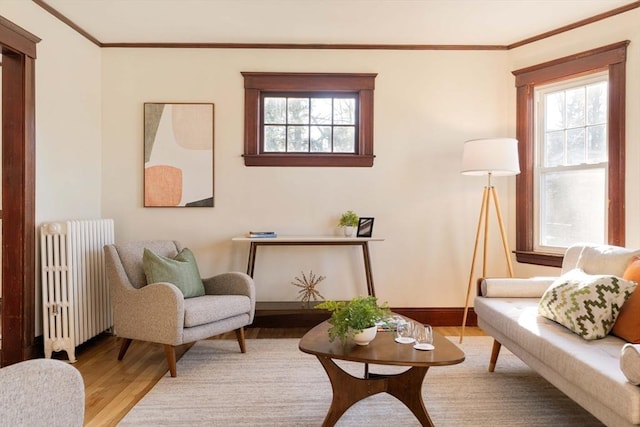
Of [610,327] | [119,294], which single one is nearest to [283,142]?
[119,294]

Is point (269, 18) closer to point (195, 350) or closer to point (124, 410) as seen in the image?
point (195, 350)

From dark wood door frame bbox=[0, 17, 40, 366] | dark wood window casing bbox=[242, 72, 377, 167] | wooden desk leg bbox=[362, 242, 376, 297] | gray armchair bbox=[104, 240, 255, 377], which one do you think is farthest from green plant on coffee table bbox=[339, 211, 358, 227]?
dark wood door frame bbox=[0, 17, 40, 366]

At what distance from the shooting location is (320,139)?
12.3 feet

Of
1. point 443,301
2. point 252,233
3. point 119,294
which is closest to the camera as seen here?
point 119,294

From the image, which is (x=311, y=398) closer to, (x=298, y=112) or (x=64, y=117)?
(x=298, y=112)

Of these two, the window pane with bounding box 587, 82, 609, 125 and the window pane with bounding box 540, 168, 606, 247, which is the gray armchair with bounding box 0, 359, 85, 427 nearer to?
the window pane with bounding box 540, 168, 606, 247

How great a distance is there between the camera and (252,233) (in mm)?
3504

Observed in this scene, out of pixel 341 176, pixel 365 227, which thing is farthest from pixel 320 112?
pixel 365 227

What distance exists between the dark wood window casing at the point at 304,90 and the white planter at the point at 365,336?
2038 mm

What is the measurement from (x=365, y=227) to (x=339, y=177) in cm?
54

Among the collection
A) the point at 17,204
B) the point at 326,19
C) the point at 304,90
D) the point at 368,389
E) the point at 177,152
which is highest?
the point at 326,19

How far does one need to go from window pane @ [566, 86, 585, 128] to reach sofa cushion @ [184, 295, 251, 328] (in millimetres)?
3020

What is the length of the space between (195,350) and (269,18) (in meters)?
2.66

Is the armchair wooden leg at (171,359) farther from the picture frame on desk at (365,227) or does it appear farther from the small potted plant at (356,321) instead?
the picture frame on desk at (365,227)
